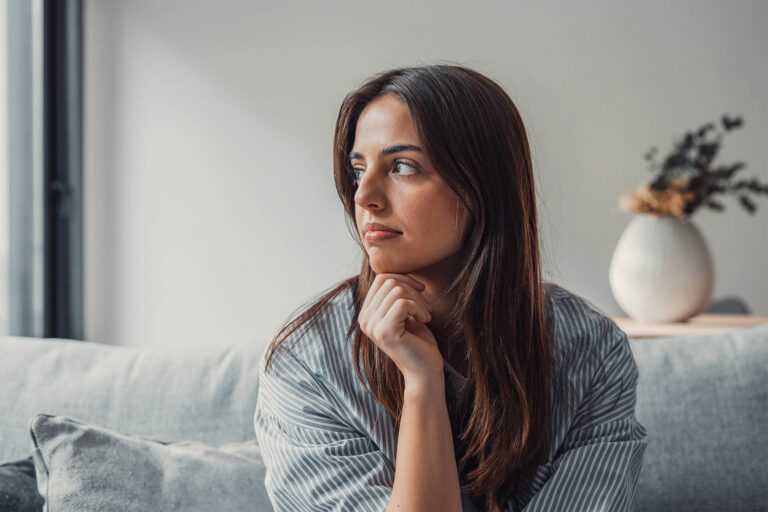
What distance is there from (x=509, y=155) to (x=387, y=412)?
1.24ft

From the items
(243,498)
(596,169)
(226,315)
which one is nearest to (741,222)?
(596,169)

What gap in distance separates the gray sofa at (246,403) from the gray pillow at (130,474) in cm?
14

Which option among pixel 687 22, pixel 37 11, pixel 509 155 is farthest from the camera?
pixel 687 22

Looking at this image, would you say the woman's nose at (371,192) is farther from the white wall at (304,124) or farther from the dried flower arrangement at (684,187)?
the white wall at (304,124)

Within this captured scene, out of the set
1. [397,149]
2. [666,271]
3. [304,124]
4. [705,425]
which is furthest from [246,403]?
[304,124]

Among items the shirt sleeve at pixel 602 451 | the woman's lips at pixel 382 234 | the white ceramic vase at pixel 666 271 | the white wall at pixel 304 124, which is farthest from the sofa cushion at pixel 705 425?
the white wall at pixel 304 124

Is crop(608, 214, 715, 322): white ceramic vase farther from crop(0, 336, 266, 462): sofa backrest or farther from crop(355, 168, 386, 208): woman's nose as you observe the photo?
crop(355, 168, 386, 208): woman's nose

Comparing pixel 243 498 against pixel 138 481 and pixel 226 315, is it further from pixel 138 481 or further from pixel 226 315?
pixel 226 315

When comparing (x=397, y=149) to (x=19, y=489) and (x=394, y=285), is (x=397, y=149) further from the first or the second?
(x=19, y=489)

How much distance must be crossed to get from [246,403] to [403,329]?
0.44 metres

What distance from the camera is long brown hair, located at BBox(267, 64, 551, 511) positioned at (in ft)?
3.08

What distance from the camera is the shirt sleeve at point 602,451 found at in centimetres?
95

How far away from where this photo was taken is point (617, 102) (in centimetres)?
301

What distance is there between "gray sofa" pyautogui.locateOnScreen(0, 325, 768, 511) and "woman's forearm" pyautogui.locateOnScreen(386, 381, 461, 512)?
0.42 meters
